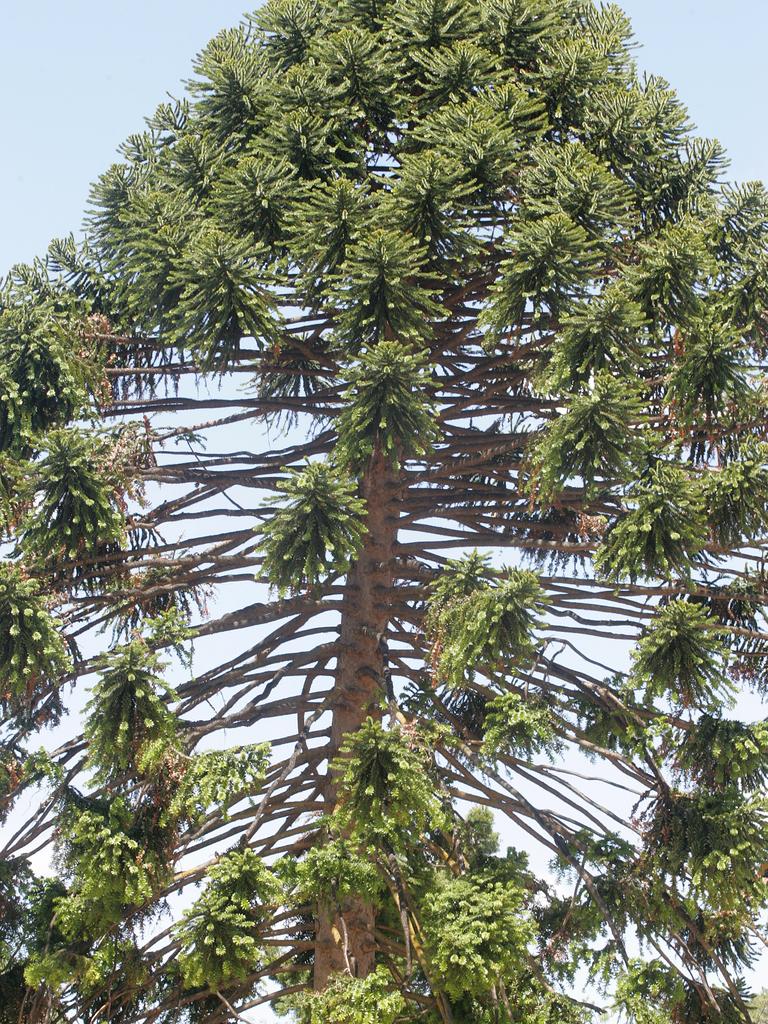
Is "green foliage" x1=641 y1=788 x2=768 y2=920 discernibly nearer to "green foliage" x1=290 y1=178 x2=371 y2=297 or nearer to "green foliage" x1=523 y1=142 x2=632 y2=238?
"green foliage" x1=523 y1=142 x2=632 y2=238

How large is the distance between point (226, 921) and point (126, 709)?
2.17 m

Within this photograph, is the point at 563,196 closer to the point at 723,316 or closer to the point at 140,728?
the point at 723,316

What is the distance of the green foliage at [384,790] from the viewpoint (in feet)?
39.4

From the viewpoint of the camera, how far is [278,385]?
57.6 feet

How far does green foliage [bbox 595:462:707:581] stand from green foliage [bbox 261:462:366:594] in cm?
252

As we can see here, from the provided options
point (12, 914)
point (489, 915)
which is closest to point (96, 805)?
point (12, 914)

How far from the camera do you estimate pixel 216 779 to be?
12.5 m

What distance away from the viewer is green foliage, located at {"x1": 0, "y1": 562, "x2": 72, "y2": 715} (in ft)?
40.4

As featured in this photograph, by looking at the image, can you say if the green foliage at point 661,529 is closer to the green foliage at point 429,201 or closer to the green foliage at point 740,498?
the green foliage at point 740,498

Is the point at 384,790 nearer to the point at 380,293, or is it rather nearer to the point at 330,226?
the point at 380,293

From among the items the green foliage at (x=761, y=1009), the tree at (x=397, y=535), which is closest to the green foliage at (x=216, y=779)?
the tree at (x=397, y=535)

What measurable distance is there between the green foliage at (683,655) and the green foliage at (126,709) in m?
4.60

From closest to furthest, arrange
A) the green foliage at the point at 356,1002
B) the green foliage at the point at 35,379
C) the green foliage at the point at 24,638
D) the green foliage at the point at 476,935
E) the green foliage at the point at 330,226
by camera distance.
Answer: the green foliage at the point at 356,1002
the green foliage at the point at 476,935
the green foliage at the point at 24,638
the green foliage at the point at 330,226
the green foliage at the point at 35,379

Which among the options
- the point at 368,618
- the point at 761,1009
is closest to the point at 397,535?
the point at 368,618
